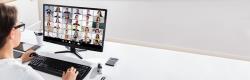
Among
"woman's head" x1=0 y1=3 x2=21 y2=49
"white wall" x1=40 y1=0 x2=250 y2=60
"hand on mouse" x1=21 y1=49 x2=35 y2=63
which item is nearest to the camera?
"woman's head" x1=0 y1=3 x2=21 y2=49

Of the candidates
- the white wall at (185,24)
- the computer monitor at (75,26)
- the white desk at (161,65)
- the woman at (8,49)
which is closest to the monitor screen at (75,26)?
the computer monitor at (75,26)

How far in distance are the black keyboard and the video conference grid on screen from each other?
8.6 inches

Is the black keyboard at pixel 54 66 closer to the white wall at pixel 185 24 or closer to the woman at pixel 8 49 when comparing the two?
the woman at pixel 8 49

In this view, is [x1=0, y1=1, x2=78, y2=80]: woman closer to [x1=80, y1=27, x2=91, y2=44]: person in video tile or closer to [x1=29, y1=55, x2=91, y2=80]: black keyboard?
[x1=29, y1=55, x2=91, y2=80]: black keyboard

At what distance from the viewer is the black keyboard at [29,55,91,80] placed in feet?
5.25

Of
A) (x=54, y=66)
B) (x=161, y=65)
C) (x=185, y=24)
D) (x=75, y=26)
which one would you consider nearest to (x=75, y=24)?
(x=75, y=26)

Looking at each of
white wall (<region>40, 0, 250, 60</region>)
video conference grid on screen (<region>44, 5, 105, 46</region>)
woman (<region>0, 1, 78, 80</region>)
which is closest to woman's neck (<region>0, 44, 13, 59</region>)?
woman (<region>0, 1, 78, 80</region>)

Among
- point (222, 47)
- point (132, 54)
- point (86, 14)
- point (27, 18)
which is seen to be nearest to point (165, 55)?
point (132, 54)

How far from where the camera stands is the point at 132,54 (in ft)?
6.61

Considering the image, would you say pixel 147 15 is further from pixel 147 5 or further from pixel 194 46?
pixel 194 46

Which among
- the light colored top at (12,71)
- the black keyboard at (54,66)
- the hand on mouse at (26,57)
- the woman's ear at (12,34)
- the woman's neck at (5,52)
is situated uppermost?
the woman's ear at (12,34)

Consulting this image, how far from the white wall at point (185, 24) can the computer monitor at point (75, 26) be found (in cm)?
118

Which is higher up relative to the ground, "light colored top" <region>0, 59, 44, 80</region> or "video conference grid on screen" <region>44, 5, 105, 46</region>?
"video conference grid on screen" <region>44, 5, 105, 46</region>

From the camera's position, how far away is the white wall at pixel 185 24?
8.95 ft
